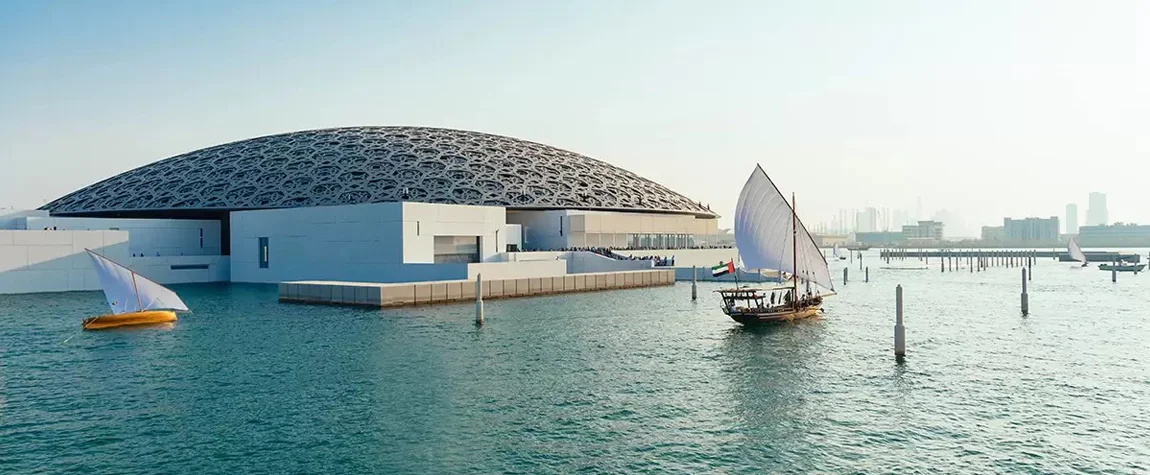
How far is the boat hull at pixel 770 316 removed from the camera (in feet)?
161

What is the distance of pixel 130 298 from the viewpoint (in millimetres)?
48031

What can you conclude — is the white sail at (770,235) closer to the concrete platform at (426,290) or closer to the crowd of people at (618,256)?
the concrete platform at (426,290)

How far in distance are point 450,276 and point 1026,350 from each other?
45596mm

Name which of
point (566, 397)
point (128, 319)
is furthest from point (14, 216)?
point (566, 397)

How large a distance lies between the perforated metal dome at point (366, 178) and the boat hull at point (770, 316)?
49.2m

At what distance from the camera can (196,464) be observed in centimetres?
2030

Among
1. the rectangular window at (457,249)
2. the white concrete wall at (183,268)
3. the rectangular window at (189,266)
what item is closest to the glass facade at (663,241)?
the rectangular window at (457,249)

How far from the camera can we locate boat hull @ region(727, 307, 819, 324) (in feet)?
161

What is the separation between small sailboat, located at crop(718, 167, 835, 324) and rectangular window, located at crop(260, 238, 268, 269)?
175 feet

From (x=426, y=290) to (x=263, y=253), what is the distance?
32.9 meters

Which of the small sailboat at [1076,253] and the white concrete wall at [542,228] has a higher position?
the white concrete wall at [542,228]

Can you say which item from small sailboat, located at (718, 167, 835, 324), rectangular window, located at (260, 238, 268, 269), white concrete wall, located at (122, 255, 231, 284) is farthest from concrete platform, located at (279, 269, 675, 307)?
white concrete wall, located at (122, 255, 231, 284)

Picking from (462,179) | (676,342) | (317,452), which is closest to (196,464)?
(317,452)

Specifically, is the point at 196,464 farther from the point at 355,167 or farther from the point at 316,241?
the point at 355,167
